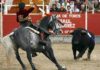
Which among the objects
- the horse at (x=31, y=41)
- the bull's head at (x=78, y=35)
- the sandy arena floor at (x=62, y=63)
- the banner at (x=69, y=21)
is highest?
the horse at (x=31, y=41)

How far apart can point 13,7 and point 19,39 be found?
10951 millimetres

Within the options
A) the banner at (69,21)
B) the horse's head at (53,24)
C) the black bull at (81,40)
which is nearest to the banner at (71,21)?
the banner at (69,21)

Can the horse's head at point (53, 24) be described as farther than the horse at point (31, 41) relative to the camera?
Yes

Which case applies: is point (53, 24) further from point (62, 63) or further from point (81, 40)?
point (81, 40)

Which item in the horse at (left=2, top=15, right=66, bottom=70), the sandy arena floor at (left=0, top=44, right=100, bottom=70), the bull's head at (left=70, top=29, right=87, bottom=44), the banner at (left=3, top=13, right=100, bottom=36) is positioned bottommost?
the banner at (left=3, top=13, right=100, bottom=36)

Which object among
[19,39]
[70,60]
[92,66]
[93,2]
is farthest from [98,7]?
[19,39]

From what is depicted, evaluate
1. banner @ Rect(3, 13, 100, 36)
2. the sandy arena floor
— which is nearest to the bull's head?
the sandy arena floor

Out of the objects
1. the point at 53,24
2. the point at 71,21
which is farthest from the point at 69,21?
the point at 53,24

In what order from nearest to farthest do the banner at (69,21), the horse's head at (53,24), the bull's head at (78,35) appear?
the horse's head at (53,24) → the bull's head at (78,35) → the banner at (69,21)

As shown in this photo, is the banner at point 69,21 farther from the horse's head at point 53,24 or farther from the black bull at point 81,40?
the horse's head at point 53,24

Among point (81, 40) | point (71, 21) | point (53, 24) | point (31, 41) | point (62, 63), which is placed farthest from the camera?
point (71, 21)

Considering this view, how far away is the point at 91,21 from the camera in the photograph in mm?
24219

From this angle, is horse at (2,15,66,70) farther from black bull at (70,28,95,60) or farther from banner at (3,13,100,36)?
banner at (3,13,100,36)

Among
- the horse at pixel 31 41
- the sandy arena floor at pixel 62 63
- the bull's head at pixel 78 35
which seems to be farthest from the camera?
the bull's head at pixel 78 35
